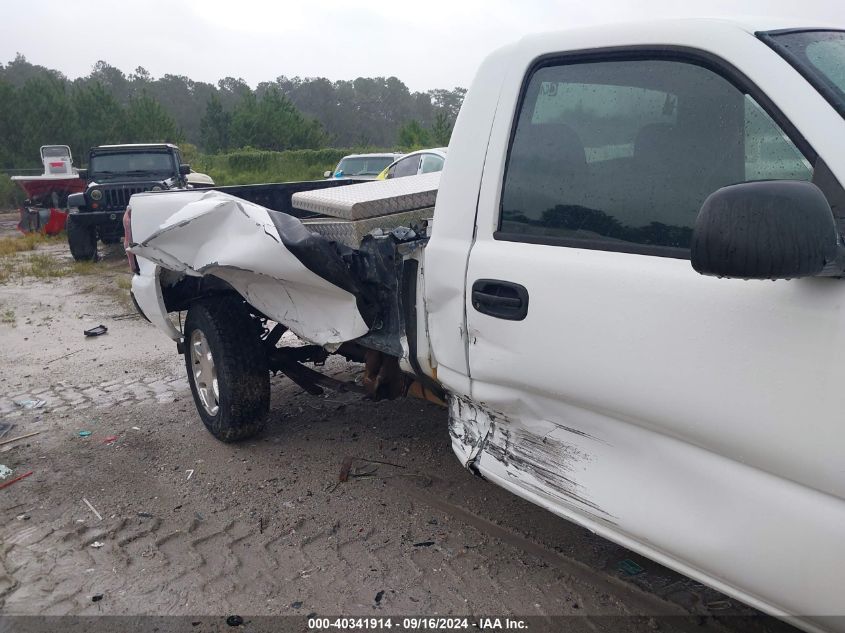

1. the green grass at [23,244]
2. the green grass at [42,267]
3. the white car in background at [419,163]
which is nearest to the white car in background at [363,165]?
the white car in background at [419,163]

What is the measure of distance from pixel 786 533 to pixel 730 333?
0.47 m

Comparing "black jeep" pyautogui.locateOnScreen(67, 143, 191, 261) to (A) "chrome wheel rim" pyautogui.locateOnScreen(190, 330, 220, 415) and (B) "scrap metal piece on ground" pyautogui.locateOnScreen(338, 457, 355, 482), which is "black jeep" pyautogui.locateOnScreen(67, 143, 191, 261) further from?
(B) "scrap metal piece on ground" pyautogui.locateOnScreen(338, 457, 355, 482)

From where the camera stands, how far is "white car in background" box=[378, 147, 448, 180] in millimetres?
11430

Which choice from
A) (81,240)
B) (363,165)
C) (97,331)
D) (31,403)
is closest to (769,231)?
(31,403)

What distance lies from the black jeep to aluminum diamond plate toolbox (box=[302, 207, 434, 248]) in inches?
327

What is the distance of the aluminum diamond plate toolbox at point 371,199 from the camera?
9.57ft

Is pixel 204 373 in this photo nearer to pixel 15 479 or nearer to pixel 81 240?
pixel 15 479

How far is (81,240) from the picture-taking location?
1159 cm

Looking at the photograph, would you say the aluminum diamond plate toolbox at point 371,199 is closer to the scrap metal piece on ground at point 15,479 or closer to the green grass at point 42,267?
the scrap metal piece on ground at point 15,479

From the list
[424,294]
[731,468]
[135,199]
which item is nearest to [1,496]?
[135,199]

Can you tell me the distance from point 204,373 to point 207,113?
44.0 meters

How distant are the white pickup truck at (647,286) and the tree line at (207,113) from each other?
19.5ft

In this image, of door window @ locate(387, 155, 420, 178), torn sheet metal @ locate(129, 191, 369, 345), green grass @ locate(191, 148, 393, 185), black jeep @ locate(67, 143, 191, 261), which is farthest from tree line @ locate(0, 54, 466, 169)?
black jeep @ locate(67, 143, 191, 261)

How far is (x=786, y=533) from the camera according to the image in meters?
1.60
